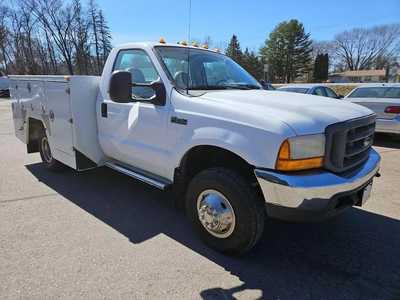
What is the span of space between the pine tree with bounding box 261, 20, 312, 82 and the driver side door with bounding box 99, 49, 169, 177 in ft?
222

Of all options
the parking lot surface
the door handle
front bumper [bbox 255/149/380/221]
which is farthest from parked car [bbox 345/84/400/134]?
the door handle

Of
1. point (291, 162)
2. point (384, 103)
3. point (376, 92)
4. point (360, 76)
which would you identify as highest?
point (360, 76)

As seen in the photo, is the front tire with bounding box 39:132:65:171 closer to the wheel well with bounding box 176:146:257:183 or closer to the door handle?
the door handle

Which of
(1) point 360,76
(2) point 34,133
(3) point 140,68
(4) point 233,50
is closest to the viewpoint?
(3) point 140,68

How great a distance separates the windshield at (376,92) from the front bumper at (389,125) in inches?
32.6

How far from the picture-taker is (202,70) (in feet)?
12.1

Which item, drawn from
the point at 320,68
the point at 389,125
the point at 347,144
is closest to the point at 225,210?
the point at 347,144

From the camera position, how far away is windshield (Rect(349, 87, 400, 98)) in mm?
8168

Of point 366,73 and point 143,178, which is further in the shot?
point 366,73

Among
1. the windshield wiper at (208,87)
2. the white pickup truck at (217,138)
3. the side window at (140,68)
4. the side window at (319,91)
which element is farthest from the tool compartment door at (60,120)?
the side window at (319,91)

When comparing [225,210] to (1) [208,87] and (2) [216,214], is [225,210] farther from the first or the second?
(1) [208,87]

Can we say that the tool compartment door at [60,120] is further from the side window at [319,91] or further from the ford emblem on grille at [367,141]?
the side window at [319,91]

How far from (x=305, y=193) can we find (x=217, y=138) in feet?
2.78

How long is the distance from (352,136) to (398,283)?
126 cm
